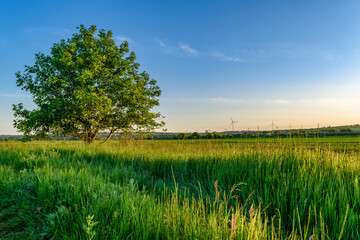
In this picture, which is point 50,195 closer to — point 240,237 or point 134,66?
point 240,237

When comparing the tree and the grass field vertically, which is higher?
the tree

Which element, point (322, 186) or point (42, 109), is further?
point (42, 109)

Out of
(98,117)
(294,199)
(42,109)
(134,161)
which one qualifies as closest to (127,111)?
(98,117)

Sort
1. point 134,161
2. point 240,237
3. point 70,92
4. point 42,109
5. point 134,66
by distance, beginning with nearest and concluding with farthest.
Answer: point 240,237
point 134,161
point 42,109
point 70,92
point 134,66

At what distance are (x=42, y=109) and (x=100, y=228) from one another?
49.9 feet

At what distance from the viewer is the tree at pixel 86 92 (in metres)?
14.5

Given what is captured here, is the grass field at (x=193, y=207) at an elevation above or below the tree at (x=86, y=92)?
below

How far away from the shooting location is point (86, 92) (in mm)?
13773

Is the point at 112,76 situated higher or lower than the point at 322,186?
higher

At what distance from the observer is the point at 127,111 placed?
18406 mm

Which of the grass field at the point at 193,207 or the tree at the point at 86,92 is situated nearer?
the grass field at the point at 193,207

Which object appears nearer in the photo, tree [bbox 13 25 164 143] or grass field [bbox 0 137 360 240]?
grass field [bbox 0 137 360 240]

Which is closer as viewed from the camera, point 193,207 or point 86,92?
point 193,207

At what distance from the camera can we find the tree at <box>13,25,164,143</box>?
47.5ft
